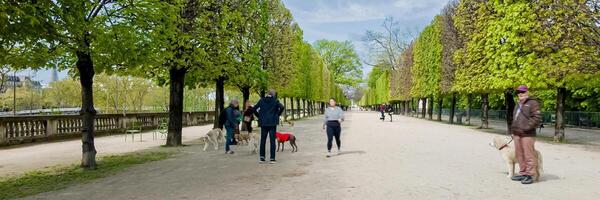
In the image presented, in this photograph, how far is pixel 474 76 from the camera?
2744 cm

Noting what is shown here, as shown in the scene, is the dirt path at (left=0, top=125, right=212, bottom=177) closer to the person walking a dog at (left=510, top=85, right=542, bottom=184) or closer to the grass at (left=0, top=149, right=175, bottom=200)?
the grass at (left=0, top=149, right=175, bottom=200)

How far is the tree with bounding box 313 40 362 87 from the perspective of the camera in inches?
3937

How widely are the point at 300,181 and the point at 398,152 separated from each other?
6444 millimetres

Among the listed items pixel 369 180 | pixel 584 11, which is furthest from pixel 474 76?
pixel 369 180

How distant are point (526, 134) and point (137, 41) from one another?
865cm

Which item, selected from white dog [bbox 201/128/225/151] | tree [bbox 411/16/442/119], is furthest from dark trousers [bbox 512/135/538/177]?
tree [bbox 411/16/442/119]

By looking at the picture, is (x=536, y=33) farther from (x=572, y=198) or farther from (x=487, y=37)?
(x=572, y=198)

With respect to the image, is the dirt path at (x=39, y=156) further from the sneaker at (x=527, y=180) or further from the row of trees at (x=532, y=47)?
the row of trees at (x=532, y=47)

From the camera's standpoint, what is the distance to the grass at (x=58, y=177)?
8.47m

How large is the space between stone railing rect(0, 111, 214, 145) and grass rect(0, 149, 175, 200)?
647 centimetres

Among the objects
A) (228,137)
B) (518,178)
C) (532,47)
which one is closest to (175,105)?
(228,137)

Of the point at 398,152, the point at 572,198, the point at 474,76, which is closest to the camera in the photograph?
the point at 572,198

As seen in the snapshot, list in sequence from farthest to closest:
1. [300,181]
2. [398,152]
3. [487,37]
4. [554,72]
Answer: [487,37] → [554,72] → [398,152] → [300,181]

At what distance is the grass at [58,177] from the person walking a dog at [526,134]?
8.56 meters
